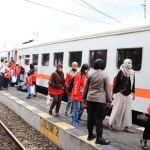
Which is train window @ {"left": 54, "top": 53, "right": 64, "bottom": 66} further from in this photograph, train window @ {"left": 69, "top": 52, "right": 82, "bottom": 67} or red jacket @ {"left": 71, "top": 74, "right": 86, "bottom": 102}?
red jacket @ {"left": 71, "top": 74, "right": 86, "bottom": 102}

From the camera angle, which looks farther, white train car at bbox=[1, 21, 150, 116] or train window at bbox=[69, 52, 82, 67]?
train window at bbox=[69, 52, 82, 67]

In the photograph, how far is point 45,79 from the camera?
37.3ft

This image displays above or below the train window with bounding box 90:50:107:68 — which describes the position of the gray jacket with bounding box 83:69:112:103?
below

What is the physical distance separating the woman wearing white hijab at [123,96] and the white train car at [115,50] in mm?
1001

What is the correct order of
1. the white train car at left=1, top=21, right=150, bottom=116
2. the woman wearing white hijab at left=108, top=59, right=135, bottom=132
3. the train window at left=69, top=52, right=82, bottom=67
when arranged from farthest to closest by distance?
the train window at left=69, top=52, right=82, bottom=67, the white train car at left=1, top=21, right=150, bottom=116, the woman wearing white hijab at left=108, top=59, right=135, bottom=132

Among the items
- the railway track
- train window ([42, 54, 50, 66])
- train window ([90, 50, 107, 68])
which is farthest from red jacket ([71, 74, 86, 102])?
train window ([42, 54, 50, 66])

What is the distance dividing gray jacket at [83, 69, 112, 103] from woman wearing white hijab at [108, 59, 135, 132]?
0.91 metres

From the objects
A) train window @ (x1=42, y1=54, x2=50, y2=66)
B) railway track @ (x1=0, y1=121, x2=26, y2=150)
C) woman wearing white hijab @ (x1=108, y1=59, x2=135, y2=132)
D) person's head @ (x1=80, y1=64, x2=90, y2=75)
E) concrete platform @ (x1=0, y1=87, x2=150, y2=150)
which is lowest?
railway track @ (x1=0, y1=121, x2=26, y2=150)

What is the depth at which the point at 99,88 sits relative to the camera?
14.0 ft

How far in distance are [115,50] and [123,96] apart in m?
2.18

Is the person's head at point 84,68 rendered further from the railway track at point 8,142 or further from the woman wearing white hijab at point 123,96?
the railway track at point 8,142

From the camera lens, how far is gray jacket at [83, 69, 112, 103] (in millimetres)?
4244

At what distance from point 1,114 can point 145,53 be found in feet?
17.7

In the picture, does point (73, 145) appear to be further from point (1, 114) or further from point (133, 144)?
point (1, 114)
